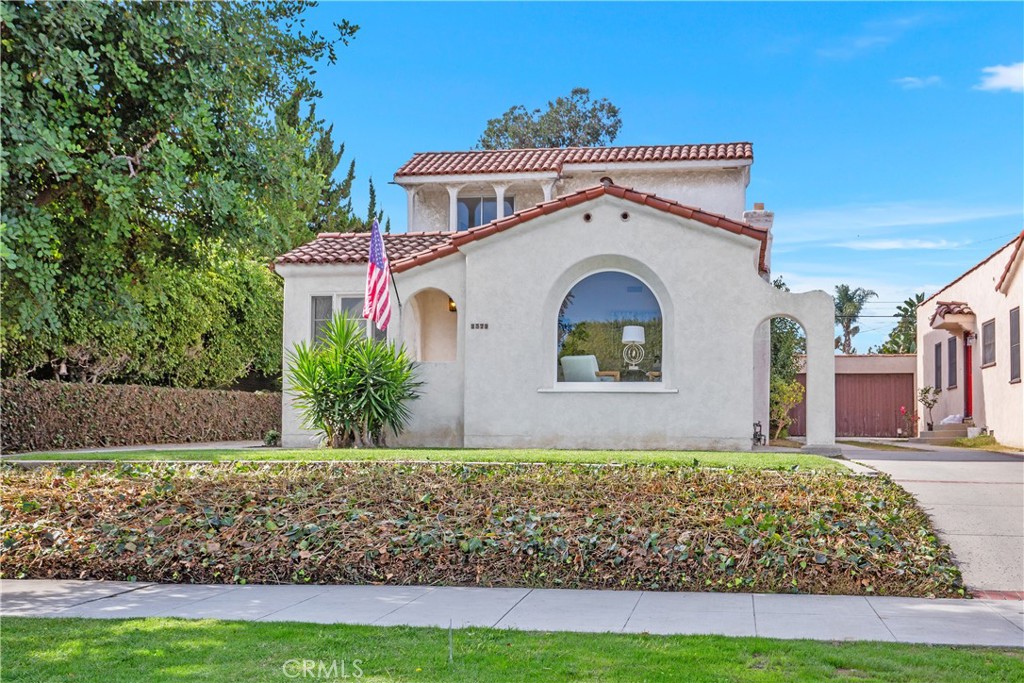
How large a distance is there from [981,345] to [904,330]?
2909cm

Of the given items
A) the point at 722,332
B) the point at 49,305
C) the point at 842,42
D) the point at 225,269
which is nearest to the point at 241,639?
the point at 49,305

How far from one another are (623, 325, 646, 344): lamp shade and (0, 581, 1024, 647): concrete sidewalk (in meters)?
8.56

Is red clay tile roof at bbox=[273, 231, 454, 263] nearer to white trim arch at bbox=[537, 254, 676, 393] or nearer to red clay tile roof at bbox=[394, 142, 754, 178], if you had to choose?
white trim arch at bbox=[537, 254, 676, 393]

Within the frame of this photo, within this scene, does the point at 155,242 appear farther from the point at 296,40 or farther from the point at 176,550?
the point at 176,550

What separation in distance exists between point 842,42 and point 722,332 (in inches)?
272

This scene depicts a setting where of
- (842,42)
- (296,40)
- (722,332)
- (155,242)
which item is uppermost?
(842,42)

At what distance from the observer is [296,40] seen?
1352 cm

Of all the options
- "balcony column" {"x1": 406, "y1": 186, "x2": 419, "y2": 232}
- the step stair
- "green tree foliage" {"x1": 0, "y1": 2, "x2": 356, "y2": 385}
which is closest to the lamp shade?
"green tree foliage" {"x1": 0, "y1": 2, "x2": 356, "y2": 385}

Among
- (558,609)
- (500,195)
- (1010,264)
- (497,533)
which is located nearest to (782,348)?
(1010,264)

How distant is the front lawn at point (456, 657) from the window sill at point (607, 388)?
9957mm

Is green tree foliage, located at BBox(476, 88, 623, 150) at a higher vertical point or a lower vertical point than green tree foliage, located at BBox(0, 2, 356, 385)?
higher

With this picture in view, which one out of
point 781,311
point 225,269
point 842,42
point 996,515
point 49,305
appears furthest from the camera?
point 225,269

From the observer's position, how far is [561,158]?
2364cm

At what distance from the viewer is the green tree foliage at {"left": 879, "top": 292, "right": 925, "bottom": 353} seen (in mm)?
48938
